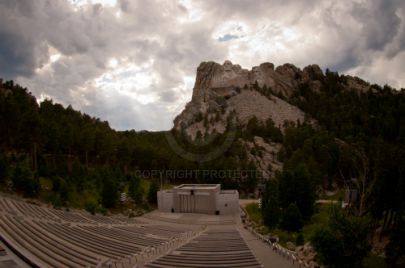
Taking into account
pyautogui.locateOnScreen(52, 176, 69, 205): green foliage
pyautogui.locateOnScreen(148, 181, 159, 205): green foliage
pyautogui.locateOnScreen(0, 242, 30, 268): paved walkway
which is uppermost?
pyautogui.locateOnScreen(52, 176, 69, 205): green foliage

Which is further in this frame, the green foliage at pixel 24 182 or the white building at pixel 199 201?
the white building at pixel 199 201

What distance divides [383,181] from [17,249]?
26.4 metres

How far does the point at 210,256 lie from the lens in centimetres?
1950

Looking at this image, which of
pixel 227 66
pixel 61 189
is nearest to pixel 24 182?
pixel 61 189

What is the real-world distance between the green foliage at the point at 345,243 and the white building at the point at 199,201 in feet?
101

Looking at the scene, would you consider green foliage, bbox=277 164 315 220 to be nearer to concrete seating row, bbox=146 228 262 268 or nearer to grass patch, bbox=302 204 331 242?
grass patch, bbox=302 204 331 242

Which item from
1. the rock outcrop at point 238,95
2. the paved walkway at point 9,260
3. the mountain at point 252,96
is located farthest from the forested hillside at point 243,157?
the paved walkway at point 9,260

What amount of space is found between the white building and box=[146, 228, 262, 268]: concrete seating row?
22565 millimetres

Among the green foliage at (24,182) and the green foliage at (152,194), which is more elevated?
the green foliage at (24,182)

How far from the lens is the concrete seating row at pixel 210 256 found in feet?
→ 57.6

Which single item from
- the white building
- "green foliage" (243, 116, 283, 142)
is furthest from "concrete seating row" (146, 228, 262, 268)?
"green foliage" (243, 116, 283, 142)

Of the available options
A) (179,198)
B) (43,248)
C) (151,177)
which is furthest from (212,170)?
(43,248)

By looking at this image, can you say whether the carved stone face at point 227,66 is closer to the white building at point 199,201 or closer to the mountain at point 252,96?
the mountain at point 252,96

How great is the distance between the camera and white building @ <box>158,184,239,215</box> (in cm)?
4716
